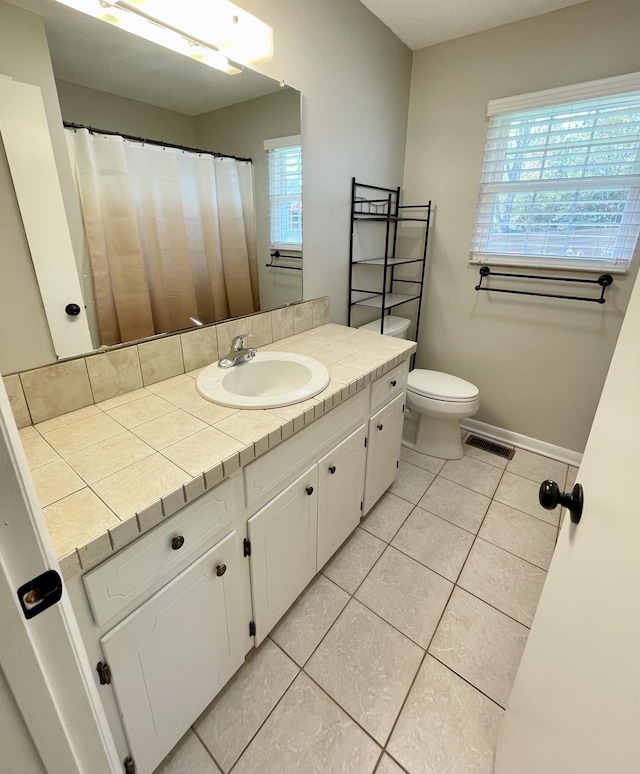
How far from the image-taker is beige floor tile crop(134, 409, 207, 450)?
3.17 ft

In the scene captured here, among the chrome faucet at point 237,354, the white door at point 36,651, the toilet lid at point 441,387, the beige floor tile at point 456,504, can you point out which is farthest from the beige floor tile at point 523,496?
the white door at point 36,651

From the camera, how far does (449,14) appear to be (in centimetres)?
189

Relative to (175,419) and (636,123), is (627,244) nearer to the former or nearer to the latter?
(636,123)

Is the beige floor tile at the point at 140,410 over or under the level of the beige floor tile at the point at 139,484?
over

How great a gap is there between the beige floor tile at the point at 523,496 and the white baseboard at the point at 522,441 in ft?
1.13

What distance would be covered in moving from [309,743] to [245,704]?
224 mm

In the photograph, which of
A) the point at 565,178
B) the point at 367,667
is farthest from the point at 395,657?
the point at 565,178

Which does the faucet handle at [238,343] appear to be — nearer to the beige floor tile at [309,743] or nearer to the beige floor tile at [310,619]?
the beige floor tile at [310,619]

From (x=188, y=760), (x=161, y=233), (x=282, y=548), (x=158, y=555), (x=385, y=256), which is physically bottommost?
(x=188, y=760)

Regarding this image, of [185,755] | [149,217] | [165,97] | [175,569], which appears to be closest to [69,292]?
[149,217]

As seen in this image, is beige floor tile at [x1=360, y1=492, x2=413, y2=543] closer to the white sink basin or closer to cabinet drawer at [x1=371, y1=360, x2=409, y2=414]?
cabinet drawer at [x1=371, y1=360, x2=409, y2=414]

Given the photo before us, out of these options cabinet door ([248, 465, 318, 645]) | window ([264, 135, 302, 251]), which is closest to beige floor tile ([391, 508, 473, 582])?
cabinet door ([248, 465, 318, 645])

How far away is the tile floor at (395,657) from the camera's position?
107 cm

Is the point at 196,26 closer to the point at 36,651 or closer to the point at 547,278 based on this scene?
the point at 36,651
